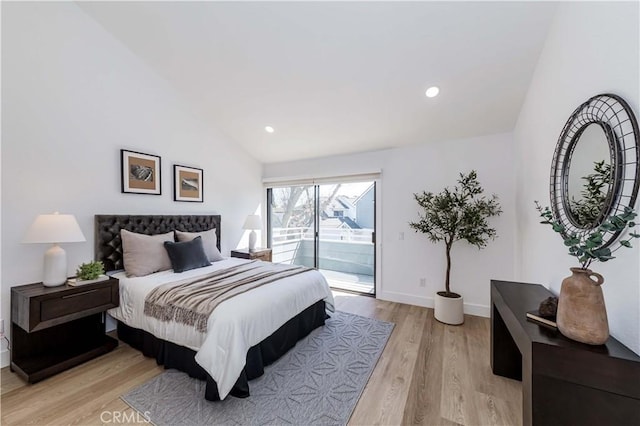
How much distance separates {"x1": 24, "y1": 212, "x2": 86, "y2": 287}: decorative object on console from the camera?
211 cm

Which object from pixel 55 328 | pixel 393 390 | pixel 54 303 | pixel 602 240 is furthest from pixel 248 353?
pixel 602 240

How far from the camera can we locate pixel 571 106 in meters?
1.71

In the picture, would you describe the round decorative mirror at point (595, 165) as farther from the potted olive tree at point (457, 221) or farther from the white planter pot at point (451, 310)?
the white planter pot at point (451, 310)

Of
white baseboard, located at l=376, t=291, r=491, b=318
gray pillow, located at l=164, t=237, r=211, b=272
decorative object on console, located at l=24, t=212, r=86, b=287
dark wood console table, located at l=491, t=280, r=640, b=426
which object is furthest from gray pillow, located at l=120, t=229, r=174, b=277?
dark wood console table, located at l=491, t=280, r=640, b=426

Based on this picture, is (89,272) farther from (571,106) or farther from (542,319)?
(571,106)

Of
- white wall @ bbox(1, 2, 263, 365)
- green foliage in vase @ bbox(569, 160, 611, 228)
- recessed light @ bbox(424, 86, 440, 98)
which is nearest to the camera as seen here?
green foliage in vase @ bbox(569, 160, 611, 228)

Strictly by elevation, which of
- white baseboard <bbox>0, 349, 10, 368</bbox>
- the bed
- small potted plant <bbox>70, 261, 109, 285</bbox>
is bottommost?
white baseboard <bbox>0, 349, 10, 368</bbox>

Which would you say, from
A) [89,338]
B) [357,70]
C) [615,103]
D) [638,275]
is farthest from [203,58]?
[638,275]

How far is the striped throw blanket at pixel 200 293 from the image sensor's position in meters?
1.98

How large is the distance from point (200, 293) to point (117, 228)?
1.57 meters

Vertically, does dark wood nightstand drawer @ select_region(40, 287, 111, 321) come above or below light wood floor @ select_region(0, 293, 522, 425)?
above

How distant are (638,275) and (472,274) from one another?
249cm

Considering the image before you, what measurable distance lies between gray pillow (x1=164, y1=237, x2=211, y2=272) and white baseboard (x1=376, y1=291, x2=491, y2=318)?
8.58ft

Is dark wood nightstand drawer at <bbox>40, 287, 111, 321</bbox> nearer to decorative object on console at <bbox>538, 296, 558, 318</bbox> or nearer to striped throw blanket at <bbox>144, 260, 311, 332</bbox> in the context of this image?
striped throw blanket at <bbox>144, 260, 311, 332</bbox>
